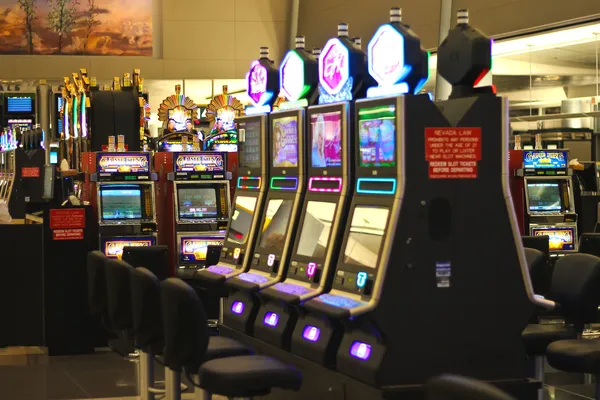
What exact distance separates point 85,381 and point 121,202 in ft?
8.54

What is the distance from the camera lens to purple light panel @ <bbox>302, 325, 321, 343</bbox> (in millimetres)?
4668

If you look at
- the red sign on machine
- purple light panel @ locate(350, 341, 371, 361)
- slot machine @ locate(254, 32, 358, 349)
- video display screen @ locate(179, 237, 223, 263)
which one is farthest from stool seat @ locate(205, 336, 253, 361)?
the red sign on machine

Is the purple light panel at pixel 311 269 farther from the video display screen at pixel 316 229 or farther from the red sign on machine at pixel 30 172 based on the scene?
the red sign on machine at pixel 30 172

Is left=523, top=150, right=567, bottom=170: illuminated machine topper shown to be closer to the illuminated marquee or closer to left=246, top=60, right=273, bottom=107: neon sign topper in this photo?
the illuminated marquee

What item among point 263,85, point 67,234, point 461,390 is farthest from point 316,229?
point 67,234

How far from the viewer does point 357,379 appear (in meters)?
4.24

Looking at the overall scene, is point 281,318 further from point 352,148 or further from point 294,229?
point 352,148

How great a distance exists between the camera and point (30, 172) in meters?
15.8

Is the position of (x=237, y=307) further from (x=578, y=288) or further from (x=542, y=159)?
(x=542, y=159)

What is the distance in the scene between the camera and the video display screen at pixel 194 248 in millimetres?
9859

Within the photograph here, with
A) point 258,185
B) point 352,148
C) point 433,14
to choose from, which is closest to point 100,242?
point 258,185

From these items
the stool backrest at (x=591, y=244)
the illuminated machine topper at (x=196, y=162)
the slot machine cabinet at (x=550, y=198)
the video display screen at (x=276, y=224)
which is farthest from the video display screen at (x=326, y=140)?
the slot machine cabinet at (x=550, y=198)

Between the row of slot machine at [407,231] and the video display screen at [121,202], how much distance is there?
16.3ft

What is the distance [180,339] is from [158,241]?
5.96 m
